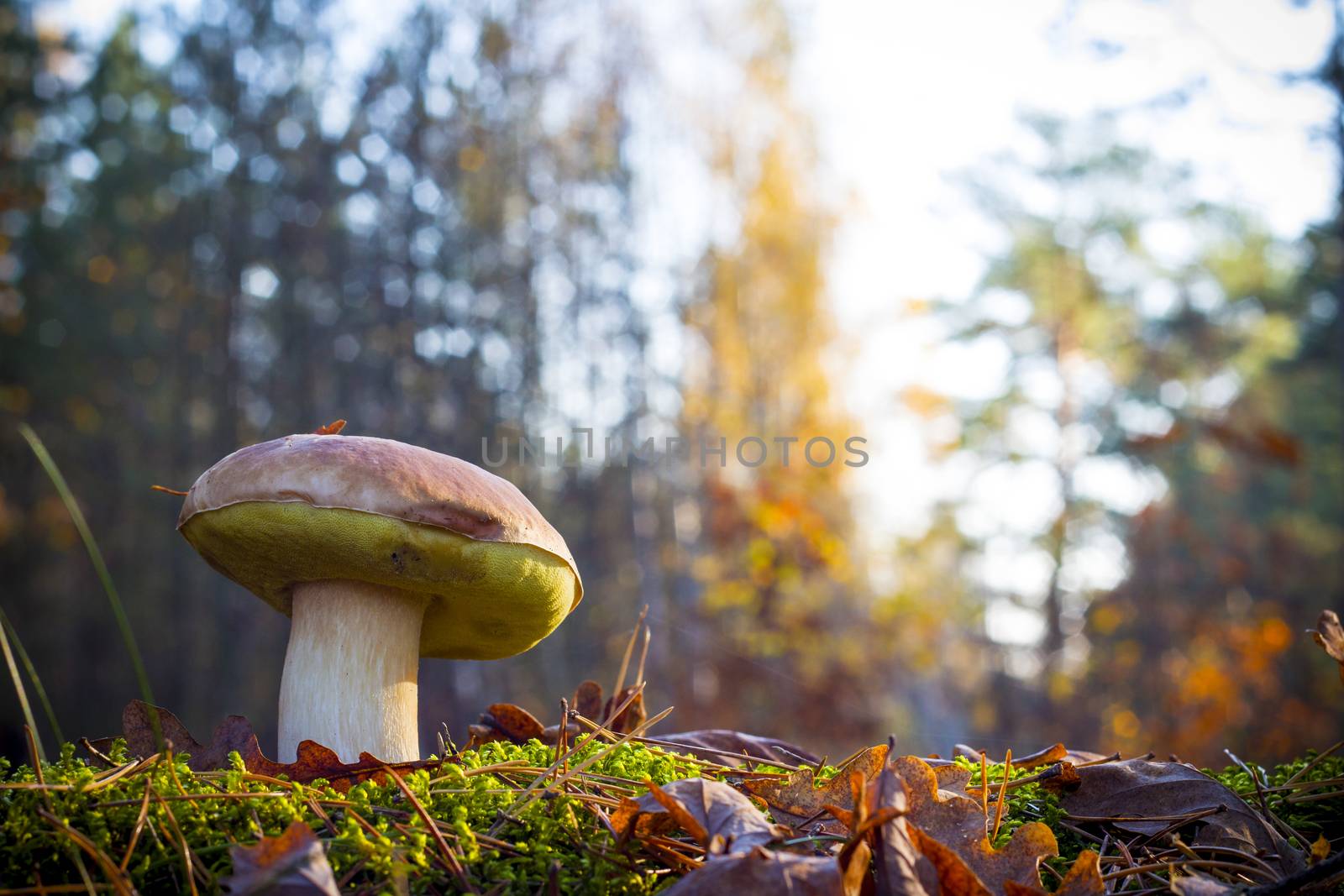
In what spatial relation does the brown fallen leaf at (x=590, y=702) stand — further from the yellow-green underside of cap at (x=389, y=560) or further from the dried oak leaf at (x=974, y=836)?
the dried oak leaf at (x=974, y=836)

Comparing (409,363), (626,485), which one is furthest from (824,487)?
(409,363)

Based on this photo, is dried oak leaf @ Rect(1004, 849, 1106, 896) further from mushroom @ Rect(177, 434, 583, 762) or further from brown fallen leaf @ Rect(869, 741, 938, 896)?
mushroom @ Rect(177, 434, 583, 762)

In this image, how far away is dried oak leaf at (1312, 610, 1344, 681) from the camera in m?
1.22

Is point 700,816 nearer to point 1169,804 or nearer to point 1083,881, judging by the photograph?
point 1083,881

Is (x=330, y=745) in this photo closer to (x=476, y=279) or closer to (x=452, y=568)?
(x=452, y=568)

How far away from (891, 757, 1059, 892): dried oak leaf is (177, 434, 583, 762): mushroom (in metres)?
0.67

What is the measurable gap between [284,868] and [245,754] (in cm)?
49

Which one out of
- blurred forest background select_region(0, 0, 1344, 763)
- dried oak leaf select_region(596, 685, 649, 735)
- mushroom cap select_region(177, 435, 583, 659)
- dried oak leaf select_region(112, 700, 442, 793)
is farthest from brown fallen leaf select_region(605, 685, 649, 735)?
blurred forest background select_region(0, 0, 1344, 763)

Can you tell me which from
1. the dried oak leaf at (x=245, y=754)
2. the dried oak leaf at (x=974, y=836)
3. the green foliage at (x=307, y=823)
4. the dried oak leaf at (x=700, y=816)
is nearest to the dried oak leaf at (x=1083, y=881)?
the dried oak leaf at (x=974, y=836)

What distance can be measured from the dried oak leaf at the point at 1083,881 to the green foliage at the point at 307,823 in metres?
0.43

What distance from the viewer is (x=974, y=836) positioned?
3.33 ft

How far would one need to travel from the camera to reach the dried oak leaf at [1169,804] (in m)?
1.12

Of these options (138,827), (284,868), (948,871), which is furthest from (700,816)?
(138,827)

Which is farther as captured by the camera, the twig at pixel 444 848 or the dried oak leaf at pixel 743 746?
the dried oak leaf at pixel 743 746
